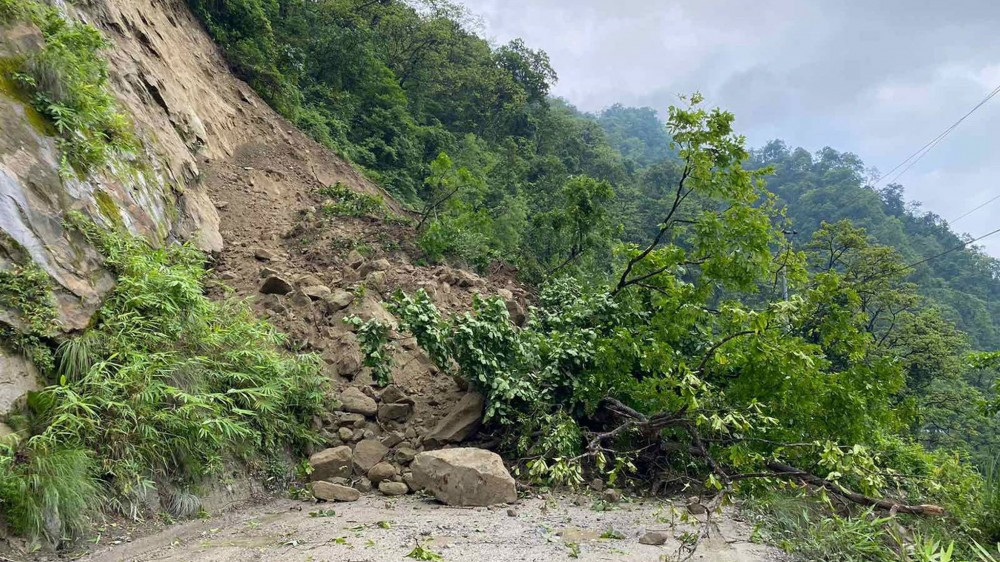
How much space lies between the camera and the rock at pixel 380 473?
16.6ft

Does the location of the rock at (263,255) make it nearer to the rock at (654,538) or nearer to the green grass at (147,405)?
the green grass at (147,405)

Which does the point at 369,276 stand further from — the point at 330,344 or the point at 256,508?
the point at 256,508

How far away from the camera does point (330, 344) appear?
6.44m

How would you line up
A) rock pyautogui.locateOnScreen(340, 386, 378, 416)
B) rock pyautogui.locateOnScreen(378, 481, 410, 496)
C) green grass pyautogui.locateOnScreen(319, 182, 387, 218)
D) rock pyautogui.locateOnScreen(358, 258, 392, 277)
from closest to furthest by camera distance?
1. rock pyautogui.locateOnScreen(378, 481, 410, 496)
2. rock pyautogui.locateOnScreen(340, 386, 378, 416)
3. rock pyautogui.locateOnScreen(358, 258, 392, 277)
4. green grass pyautogui.locateOnScreen(319, 182, 387, 218)

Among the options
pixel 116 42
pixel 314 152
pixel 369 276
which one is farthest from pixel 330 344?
pixel 314 152

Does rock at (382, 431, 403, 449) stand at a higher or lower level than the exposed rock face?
lower

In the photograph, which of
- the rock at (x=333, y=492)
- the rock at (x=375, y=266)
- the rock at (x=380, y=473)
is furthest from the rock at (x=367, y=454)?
the rock at (x=375, y=266)

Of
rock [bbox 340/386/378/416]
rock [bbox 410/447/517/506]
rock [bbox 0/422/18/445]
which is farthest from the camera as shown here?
rock [bbox 340/386/378/416]

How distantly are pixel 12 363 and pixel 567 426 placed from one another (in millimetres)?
4303

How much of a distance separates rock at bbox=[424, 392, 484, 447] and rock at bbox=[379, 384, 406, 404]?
0.56m

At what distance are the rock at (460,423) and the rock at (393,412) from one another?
0.41m

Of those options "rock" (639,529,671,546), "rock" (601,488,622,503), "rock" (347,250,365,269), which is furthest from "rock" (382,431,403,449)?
"rock" (347,250,365,269)

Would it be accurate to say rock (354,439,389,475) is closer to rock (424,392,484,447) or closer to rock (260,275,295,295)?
rock (424,392,484,447)

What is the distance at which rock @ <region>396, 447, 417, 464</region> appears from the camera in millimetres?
5340
